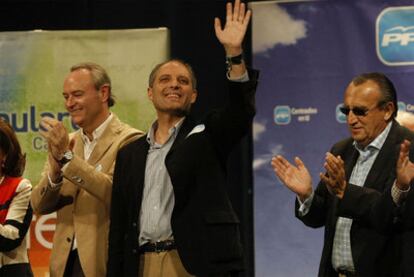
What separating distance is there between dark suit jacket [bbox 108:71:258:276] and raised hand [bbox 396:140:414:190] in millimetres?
658

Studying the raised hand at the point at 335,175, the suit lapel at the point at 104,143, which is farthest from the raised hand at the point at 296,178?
the suit lapel at the point at 104,143

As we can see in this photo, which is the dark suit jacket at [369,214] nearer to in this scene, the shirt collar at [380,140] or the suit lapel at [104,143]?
the shirt collar at [380,140]

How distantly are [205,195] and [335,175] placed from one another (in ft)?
1.90

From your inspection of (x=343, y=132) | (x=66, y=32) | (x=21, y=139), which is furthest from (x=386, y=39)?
(x=21, y=139)

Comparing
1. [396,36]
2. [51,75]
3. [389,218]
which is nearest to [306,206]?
[389,218]

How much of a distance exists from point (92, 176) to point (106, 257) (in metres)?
0.43

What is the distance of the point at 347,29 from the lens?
6129 mm

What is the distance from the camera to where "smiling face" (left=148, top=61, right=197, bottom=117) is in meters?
4.14

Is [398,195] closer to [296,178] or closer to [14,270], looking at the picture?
[296,178]

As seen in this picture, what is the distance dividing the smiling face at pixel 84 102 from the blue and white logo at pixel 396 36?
7.70 feet

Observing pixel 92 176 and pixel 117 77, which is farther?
pixel 117 77

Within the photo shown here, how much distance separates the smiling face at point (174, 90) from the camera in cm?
414

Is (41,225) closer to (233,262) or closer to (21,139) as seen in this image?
(21,139)

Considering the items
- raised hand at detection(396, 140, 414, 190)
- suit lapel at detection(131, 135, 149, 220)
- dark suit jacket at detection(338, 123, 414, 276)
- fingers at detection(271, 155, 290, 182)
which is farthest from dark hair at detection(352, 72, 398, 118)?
suit lapel at detection(131, 135, 149, 220)
